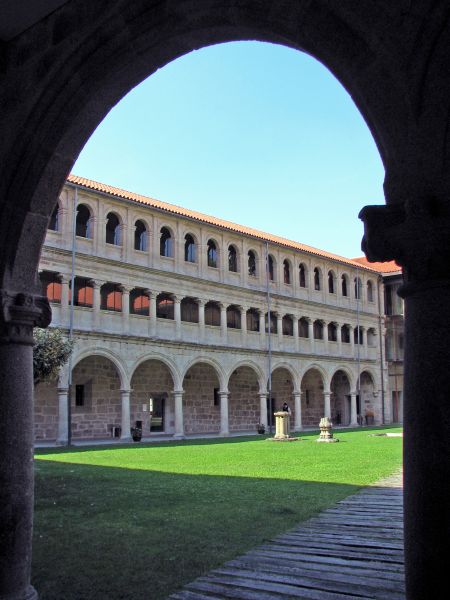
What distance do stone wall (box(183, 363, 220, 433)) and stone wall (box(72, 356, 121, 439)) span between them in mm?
4158

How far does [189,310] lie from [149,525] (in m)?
22.1

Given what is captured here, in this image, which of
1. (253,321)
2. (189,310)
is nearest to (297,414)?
(253,321)

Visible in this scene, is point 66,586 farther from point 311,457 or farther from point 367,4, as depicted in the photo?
point 311,457

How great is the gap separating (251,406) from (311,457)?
58.0 ft

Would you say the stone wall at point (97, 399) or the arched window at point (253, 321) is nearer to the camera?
the stone wall at point (97, 399)

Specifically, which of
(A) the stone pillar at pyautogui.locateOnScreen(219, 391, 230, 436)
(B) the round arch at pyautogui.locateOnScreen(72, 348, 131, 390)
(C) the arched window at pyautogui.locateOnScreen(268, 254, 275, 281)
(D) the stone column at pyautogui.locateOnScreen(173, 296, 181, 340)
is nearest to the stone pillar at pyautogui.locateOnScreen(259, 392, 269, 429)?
(A) the stone pillar at pyautogui.locateOnScreen(219, 391, 230, 436)

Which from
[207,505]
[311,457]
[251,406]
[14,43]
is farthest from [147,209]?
[14,43]

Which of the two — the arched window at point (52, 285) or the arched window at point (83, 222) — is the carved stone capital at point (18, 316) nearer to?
the arched window at point (52, 285)

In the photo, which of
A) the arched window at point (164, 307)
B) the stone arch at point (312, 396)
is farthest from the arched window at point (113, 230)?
the stone arch at point (312, 396)

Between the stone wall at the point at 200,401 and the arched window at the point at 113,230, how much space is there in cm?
783

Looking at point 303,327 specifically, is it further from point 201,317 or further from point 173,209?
point 173,209

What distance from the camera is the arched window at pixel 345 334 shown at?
1474 inches

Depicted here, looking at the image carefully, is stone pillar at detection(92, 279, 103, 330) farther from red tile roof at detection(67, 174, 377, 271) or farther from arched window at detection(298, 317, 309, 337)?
arched window at detection(298, 317, 309, 337)

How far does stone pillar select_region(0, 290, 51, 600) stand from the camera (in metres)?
3.24
